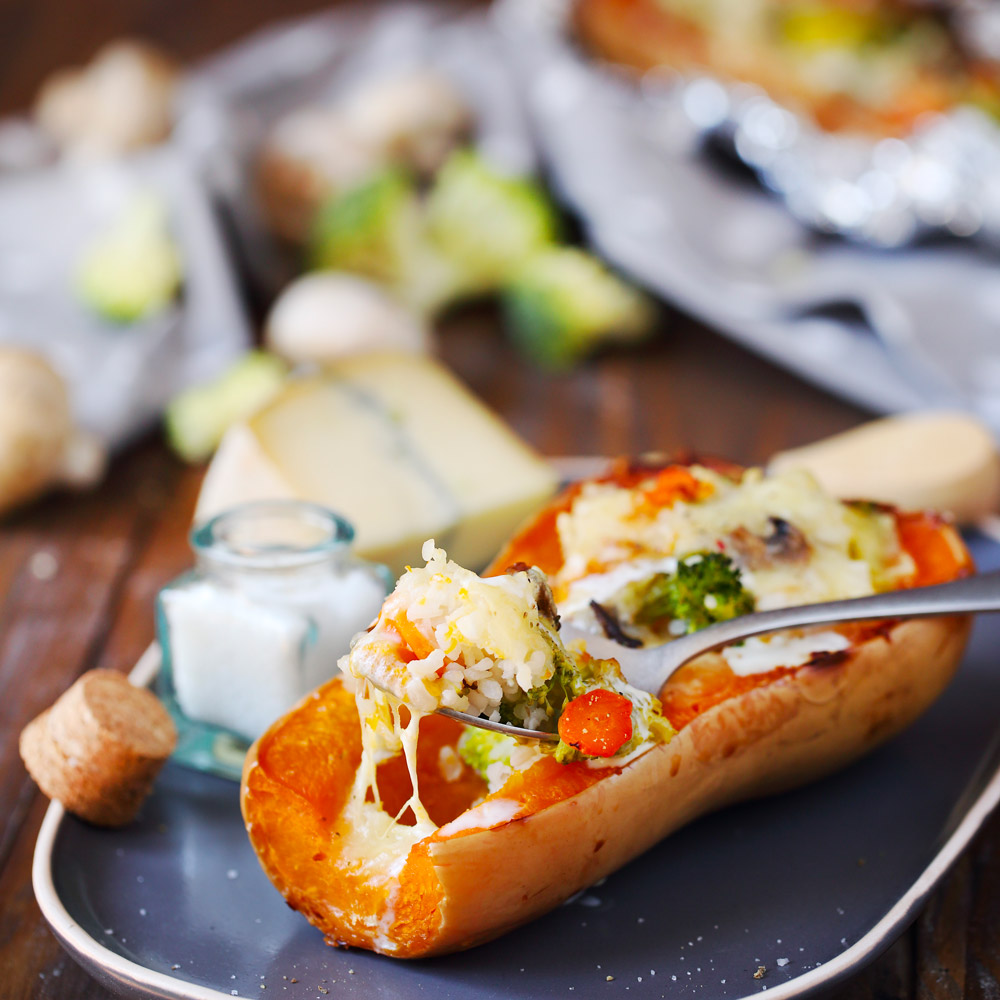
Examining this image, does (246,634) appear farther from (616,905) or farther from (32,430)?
(32,430)

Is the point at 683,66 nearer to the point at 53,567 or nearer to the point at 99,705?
the point at 53,567

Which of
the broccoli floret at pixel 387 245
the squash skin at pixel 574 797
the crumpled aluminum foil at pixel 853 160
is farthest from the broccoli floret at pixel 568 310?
the squash skin at pixel 574 797

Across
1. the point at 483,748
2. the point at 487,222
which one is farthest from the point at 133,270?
the point at 483,748

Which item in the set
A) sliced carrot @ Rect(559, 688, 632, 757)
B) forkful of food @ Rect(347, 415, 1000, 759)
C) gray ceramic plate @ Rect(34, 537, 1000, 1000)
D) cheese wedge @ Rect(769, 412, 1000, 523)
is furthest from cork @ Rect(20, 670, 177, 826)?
cheese wedge @ Rect(769, 412, 1000, 523)

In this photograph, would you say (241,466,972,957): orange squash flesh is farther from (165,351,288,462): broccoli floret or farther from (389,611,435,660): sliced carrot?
(165,351,288,462): broccoli floret

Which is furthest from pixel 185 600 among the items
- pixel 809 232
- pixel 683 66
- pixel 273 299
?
pixel 683 66

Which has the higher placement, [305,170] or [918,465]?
[305,170]

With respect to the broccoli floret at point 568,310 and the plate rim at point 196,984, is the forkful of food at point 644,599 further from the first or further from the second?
the broccoli floret at point 568,310
